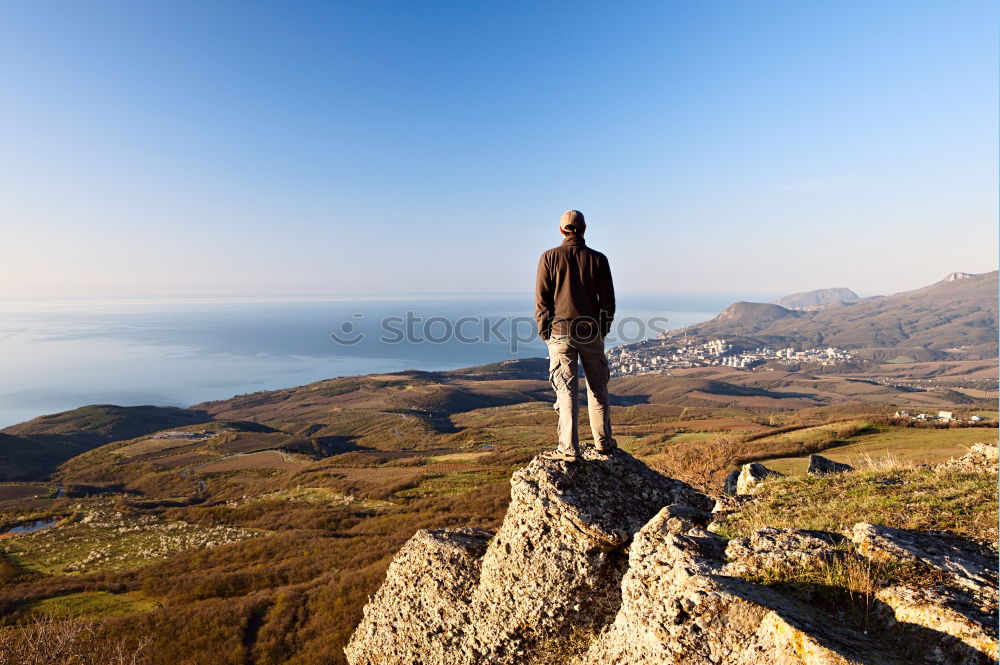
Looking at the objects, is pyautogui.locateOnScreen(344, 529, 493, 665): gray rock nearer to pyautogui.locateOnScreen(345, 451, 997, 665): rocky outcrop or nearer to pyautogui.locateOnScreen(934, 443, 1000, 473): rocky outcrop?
pyautogui.locateOnScreen(345, 451, 997, 665): rocky outcrop

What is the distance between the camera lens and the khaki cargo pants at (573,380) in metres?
8.30

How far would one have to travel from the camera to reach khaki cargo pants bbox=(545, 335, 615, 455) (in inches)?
327

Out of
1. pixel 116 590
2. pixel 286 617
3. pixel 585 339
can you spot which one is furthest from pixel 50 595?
pixel 585 339

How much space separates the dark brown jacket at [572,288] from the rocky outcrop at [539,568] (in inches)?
108

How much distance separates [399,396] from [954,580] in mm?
168728

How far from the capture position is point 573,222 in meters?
8.27

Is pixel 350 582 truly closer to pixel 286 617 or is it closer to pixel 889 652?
pixel 286 617

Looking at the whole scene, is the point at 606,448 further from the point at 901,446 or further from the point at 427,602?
the point at 901,446

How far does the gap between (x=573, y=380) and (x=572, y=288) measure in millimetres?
1659

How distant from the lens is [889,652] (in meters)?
4.15

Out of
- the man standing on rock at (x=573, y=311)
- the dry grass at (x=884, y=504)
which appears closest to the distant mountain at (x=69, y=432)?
the man standing on rock at (x=573, y=311)

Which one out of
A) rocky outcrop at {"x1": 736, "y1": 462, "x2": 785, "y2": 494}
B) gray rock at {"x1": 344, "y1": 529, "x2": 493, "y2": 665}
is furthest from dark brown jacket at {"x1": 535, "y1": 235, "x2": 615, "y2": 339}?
rocky outcrop at {"x1": 736, "y1": 462, "x2": 785, "y2": 494}

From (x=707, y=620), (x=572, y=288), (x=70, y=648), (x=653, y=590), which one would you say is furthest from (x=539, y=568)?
(x=70, y=648)

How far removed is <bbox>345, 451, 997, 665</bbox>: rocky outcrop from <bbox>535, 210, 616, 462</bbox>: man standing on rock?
163 cm
